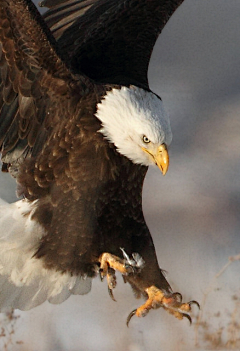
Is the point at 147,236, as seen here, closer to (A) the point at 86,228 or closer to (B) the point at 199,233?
(A) the point at 86,228

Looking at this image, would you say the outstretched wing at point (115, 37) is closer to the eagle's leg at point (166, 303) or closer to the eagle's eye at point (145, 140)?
the eagle's eye at point (145, 140)

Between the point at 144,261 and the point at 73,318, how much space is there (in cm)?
Result: 81

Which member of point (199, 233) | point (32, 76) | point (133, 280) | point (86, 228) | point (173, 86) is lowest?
point (199, 233)

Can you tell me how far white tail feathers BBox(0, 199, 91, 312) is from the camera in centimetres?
215

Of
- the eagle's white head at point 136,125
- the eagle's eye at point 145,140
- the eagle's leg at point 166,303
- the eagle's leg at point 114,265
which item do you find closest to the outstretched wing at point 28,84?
the eagle's white head at point 136,125

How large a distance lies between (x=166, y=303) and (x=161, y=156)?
53cm

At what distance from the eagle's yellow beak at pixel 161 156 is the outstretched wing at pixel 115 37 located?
0.99ft

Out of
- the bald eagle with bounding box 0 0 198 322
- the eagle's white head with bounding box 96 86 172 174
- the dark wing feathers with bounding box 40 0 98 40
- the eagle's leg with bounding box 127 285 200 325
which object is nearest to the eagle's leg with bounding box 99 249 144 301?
the bald eagle with bounding box 0 0 198 322

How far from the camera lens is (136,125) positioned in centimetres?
194

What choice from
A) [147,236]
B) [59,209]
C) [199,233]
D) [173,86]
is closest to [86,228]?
[59,209]

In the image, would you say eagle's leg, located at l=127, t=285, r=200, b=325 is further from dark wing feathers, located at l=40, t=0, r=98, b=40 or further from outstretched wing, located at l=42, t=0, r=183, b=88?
dark wing feathers, located at l=40, t=0, r=98, b=40

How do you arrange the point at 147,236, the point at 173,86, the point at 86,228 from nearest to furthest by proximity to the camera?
1. the point at 86,228
2. the point at 147,236
3. the point at 173,86

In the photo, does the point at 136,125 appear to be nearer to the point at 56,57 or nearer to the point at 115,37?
the point at 56,57

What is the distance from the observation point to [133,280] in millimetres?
2291
